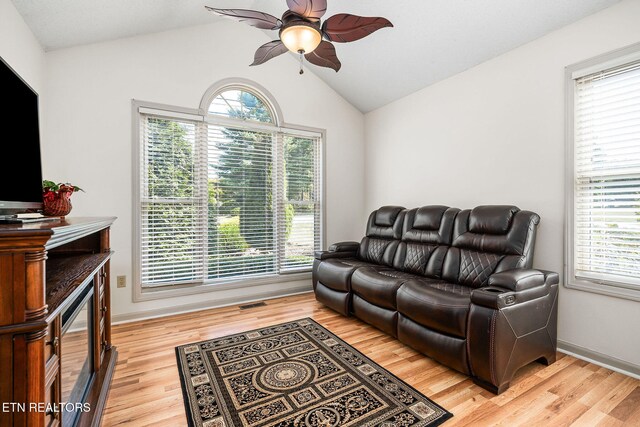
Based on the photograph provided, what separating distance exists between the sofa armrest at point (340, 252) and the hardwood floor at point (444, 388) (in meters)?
0.98

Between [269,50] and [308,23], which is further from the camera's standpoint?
[269,50]

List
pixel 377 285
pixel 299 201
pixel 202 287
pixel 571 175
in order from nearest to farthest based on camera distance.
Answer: pixel 571 175 → pixel 377 285 → pixel 202 287 → pixel 299 201

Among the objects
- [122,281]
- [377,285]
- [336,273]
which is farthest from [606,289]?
[122,281]

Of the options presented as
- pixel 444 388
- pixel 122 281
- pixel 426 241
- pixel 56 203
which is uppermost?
pixel 56 203

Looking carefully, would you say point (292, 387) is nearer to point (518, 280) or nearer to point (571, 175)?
point (518, 280)

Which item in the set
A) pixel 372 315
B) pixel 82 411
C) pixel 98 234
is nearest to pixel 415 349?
pixel 372 315

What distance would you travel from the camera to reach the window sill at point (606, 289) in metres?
2.09

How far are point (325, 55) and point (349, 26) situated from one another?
420 millimetres

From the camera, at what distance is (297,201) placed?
4145 millimetres

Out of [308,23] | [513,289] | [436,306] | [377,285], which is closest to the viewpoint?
[308,23]

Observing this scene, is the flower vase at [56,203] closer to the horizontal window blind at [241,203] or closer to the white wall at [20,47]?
the white wall at [20,47]

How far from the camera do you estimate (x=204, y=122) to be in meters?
3.46

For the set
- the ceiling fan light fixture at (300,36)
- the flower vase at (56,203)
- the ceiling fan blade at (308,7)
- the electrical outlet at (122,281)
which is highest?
the ceiling fan blade at (308,7)

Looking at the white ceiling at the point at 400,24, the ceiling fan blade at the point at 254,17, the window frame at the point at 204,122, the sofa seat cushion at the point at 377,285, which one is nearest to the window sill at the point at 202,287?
the window frame at the point at 204,122
